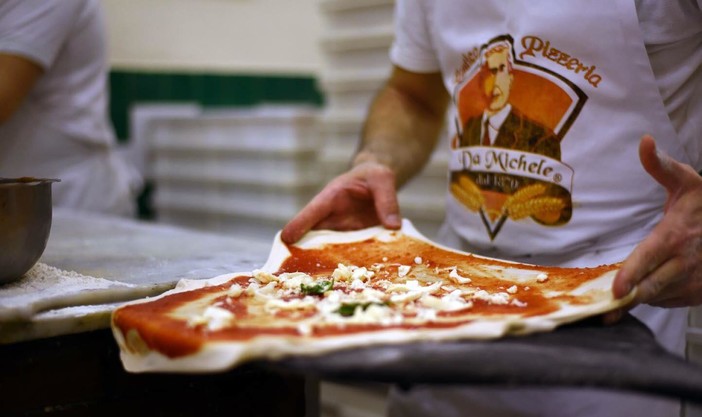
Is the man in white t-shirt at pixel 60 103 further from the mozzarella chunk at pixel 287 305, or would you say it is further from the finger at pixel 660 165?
the finger at pixel 660 165

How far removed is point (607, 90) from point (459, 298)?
18.9 inches

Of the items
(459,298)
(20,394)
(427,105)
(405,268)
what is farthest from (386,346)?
(427,105)

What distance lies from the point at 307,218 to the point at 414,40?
0.51m

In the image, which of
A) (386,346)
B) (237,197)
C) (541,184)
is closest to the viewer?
(386,346)

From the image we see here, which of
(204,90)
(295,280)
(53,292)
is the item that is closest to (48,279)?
(53,292)

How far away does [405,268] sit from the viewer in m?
1.13

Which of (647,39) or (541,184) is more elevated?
(647,39)

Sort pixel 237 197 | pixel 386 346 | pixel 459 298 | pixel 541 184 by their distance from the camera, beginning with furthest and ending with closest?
pixel 237 197
pixel 541 184
pixel 459 298
pixel 386 346

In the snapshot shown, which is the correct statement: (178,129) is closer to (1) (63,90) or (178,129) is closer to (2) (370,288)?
(1) (63,90)

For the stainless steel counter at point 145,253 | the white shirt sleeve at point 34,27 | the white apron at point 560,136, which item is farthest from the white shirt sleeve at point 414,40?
the white shirt sleeve at point 34,27

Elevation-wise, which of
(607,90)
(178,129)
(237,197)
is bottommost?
(237,197)

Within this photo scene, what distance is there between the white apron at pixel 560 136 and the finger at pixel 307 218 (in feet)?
0.95

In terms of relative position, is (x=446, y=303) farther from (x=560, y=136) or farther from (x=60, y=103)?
(x=60, y=103)

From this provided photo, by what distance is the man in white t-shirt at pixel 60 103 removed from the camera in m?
1.79
